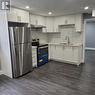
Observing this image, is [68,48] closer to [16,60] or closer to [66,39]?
[66,39]

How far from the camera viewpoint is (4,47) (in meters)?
3.42

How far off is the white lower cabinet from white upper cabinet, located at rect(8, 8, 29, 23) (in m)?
2.19

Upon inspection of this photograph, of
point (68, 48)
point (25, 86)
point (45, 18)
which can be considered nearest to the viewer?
point (25, 86)

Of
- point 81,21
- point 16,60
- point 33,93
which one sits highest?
point 81,21

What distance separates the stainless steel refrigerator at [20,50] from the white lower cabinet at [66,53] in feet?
6.16

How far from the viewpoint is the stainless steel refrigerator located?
126 inches

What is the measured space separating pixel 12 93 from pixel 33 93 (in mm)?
546

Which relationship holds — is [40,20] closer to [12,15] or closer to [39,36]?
[39,36]

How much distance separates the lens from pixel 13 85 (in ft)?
9.47

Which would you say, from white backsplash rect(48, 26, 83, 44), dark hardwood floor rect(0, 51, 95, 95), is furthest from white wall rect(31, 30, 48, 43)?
dark hardwood floor rect(0, 51, 95, 95)

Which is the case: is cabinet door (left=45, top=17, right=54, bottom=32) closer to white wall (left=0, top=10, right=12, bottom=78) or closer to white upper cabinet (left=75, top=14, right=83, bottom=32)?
white upper cabinet (left=75, top=14, right=83, bottom=32)

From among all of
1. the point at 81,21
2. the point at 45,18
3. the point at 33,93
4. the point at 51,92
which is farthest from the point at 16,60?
the point at 81,21

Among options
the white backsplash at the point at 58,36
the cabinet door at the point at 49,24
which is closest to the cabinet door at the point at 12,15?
the white backsplash at the point at 58,36

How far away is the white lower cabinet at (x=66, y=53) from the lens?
4.58 metres
